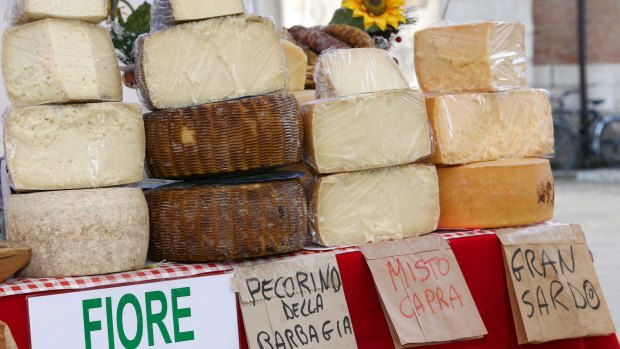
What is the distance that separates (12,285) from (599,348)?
157cm

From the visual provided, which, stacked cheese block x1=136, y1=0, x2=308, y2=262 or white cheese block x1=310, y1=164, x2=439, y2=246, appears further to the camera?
white cheese block x1=310, y1=164, x2=439, y2=246

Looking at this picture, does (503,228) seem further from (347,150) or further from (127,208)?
(127,208)

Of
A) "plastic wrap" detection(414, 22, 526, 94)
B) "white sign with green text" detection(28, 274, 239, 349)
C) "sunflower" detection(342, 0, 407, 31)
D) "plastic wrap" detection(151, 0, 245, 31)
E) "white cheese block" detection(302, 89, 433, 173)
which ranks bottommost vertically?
"white sign with green text" detection(28, 274, 239, 349)

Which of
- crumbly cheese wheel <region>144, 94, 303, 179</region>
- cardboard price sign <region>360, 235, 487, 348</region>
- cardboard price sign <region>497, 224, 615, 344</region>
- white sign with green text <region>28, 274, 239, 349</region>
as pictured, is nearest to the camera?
white sign with green text <region>28, 274, 239, 349</region>

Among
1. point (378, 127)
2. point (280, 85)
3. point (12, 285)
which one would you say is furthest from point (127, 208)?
point (378, 127)

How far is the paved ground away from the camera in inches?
233

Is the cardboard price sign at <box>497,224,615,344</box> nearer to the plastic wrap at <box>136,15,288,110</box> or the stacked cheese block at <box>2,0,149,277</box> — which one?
the plastic wrap at <box>136,15,288,110</box>

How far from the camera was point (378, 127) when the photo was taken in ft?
7.73

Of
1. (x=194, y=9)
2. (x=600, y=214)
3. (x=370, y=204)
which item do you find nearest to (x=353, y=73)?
(x=370, y=204)

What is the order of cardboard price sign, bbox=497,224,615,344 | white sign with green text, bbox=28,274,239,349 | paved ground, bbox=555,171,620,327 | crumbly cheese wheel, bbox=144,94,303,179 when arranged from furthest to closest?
paved ground, bbox=555,171,620,327 < cardboard price sign, bbox=497,224,615,344 < crumbly cheese wheel, bbox=144,94,303,179 < white sign with green text, bbox=28,274,239,349

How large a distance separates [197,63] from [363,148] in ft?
1.53

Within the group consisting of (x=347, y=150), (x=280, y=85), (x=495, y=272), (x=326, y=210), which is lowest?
(x=495, y=272)

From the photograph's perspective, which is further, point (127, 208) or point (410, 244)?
point (410, 244)

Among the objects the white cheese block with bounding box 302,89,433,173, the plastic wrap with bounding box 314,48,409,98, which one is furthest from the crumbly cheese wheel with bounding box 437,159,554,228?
the plastic wrap with bounding box 314,48,409,98
